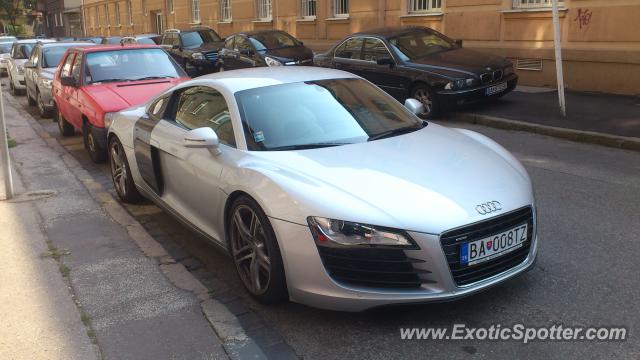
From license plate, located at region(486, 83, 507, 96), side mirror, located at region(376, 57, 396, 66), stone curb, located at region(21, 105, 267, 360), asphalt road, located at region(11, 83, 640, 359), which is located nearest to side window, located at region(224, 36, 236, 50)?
side mirror, located at region(376, 57, 396, 66)

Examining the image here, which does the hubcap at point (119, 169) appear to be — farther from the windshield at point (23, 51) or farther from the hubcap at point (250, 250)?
the windshield at point (23, 51)

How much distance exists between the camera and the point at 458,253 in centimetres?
318

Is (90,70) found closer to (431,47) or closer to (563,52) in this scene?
(431,47)

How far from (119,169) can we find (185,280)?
2503mm

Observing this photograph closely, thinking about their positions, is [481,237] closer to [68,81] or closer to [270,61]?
[68,81]

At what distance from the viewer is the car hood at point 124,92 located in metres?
7.67

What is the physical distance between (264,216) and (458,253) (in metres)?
1.15

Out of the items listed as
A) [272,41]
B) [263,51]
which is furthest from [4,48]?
[263,51]

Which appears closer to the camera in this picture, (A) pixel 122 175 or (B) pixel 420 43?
(A) pixel 122 175

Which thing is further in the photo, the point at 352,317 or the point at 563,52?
the point at 563,52

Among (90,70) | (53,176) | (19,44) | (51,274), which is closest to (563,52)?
(90,70)

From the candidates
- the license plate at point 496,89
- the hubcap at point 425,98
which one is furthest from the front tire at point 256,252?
the license plate at point 496,89

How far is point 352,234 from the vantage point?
316 centimetres

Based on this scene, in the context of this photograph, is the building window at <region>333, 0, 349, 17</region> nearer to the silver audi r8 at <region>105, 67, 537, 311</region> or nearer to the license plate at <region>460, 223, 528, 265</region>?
the silver audi r8 at <region>105, 67, 537, 311</region>
